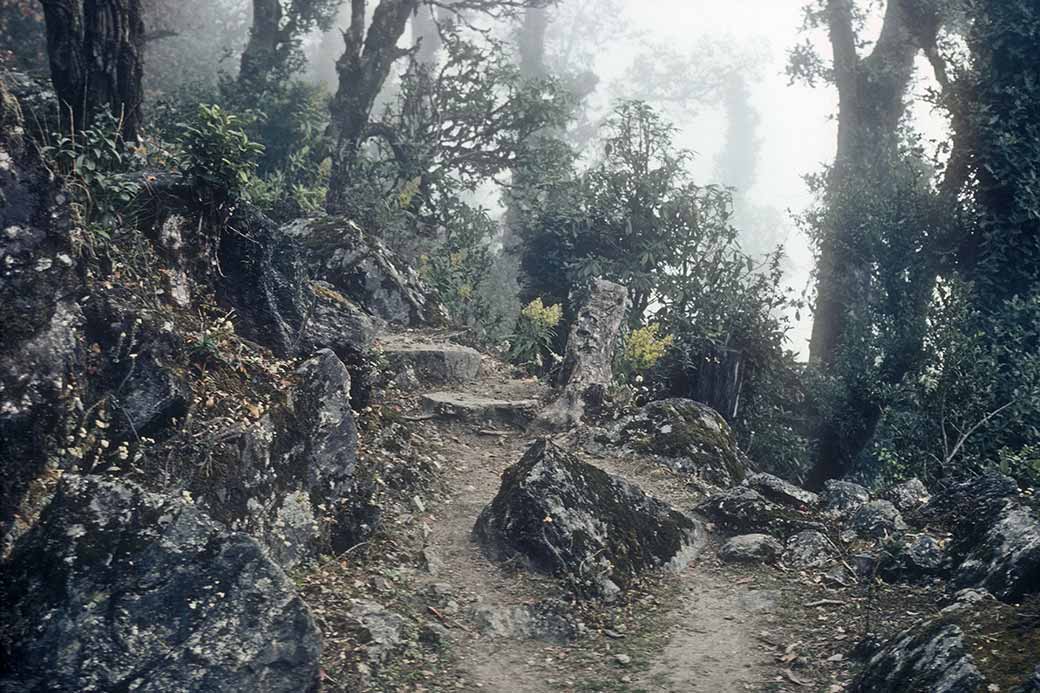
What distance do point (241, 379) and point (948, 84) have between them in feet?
45.9

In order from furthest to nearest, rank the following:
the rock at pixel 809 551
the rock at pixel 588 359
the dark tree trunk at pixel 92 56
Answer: the rock at pixel 588 359 < the dark tree trunk at pixel 92 56 < the rock at pixel 809 551

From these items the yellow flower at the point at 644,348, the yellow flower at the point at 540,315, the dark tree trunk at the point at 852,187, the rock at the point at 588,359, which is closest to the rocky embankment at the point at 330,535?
the rock at the point at 588,359

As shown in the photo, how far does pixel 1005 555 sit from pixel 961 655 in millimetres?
2011

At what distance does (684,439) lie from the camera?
10.9 metres

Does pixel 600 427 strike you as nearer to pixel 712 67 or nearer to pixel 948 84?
pixel 948 84

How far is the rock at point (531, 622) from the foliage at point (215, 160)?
416 centimetres

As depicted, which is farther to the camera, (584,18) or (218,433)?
(584,18)

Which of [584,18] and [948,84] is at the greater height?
[584,18]

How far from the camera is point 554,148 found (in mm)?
20328

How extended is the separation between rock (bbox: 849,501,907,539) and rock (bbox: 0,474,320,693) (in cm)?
532

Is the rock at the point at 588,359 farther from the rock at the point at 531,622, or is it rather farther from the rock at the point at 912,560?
the rock at the point at 912,560

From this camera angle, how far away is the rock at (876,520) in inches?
326

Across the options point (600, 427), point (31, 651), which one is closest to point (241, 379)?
point (31, 651)

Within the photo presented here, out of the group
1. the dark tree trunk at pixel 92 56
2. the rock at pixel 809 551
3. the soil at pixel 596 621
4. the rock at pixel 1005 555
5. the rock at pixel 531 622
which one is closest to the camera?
the rock at pixel 1005 555
